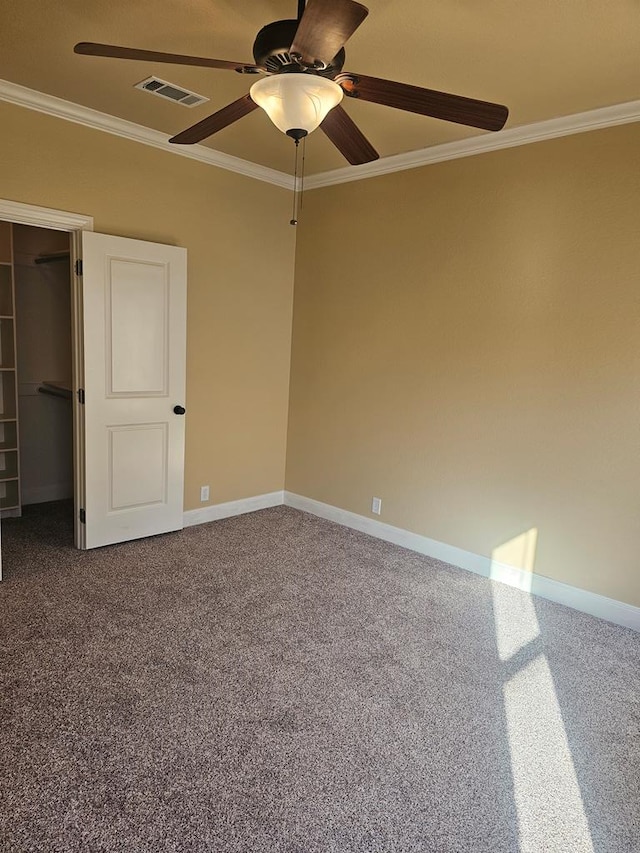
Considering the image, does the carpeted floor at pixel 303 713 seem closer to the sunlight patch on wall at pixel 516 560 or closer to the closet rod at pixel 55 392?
the sunlight patch on wall at pixel 516 560

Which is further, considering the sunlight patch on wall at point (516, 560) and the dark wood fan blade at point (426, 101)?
the sunlight patch on wall at point (516, 560)

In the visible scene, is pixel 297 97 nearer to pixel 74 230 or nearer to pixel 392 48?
pixel 392 48

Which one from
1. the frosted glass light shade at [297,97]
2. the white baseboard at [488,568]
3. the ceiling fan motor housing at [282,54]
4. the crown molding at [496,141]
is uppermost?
the crown molding at [496,141]

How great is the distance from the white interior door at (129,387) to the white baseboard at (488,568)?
1.37 m

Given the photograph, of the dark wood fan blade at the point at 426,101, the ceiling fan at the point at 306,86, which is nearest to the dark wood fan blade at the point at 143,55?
the ceiling fan at the point at 306,86

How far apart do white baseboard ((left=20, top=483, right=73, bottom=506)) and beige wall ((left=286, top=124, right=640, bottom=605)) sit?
7.44 ft

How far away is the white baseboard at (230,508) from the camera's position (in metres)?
4.29

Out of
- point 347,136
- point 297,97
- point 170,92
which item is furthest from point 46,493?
point 297,97

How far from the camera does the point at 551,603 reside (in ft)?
10.8

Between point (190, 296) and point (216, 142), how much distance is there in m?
1.06

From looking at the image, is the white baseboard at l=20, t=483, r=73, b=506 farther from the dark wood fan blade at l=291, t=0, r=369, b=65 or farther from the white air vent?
the dark wood fan blade at l=291, t=0, r=369, b=65

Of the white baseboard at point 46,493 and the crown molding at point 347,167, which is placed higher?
the crown molding at point 347,167

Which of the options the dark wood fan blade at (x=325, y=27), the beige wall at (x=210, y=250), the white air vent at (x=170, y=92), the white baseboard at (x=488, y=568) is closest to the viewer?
the dark wood fan blade at (x=325, y=27)

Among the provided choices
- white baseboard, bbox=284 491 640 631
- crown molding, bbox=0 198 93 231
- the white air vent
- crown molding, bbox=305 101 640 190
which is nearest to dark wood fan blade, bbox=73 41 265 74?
the white air vent
